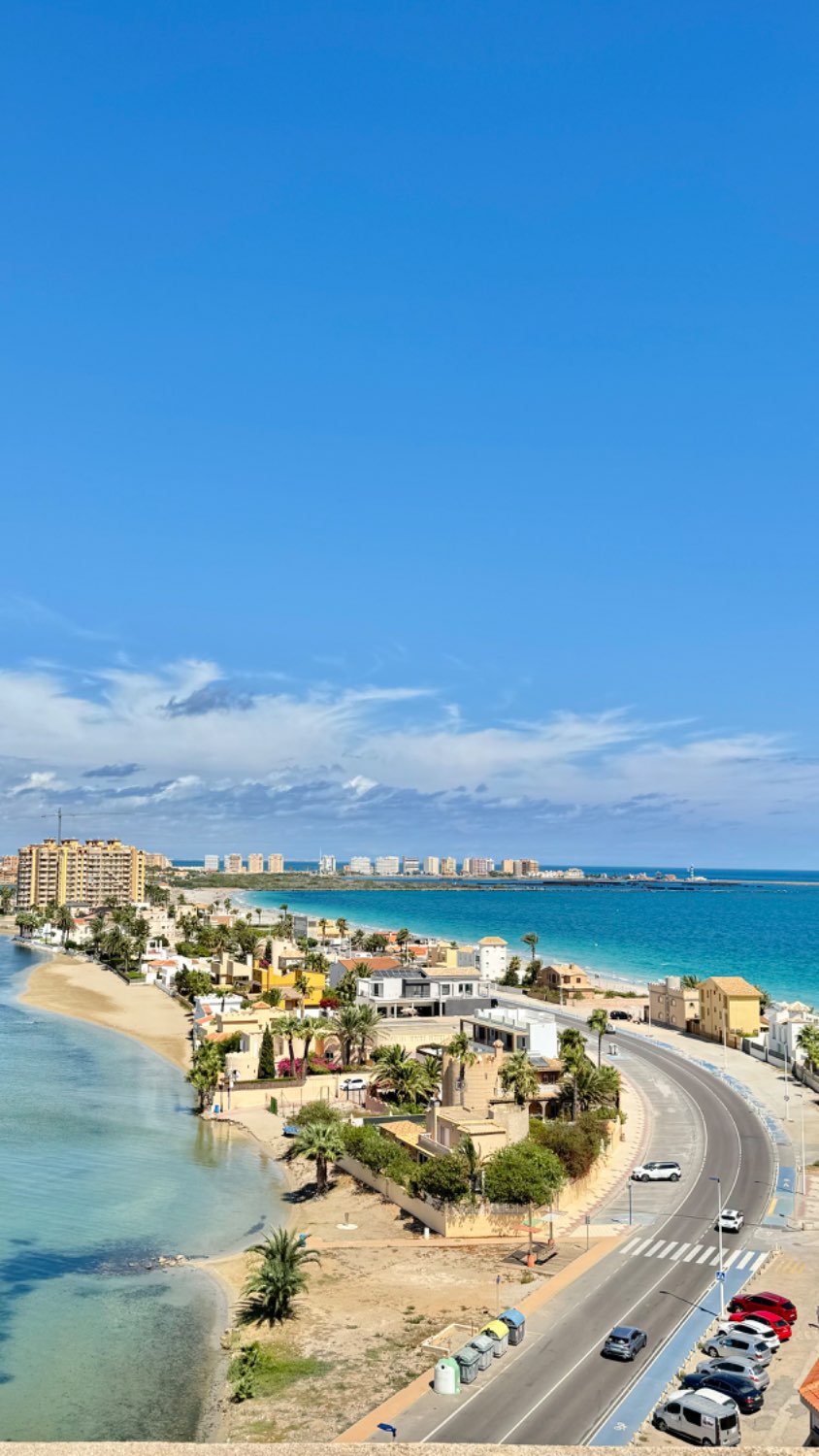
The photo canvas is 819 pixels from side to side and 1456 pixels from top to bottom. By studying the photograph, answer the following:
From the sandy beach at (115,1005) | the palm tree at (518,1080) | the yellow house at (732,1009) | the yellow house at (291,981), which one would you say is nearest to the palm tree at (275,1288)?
the palm tree at (518,1080)

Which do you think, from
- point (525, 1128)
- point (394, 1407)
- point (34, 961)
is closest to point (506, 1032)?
point (525, 1128)

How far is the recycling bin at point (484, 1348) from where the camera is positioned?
3450cm

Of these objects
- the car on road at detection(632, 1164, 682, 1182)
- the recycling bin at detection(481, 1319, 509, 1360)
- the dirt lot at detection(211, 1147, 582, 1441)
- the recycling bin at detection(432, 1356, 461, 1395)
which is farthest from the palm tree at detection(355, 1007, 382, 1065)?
the recycling bin at detection(432, 1356, 461, 1395)

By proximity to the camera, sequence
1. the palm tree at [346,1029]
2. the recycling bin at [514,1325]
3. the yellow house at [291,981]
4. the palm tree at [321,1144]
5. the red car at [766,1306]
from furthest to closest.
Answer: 1. the yellow house at [291,981]
2. the palm tree at [346,1029]
3. the palm tree at [321,1144]
4. the red car at [766,1306]
5. the recycling bin at [514,1325]

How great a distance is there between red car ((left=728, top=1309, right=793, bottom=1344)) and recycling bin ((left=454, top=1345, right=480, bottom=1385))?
9.22 m

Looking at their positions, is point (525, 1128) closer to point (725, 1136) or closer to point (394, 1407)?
point (725, 1136)

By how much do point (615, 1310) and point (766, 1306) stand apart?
5118 millimetres

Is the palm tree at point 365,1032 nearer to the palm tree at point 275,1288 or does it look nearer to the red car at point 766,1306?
the palm tree at point 275,1288

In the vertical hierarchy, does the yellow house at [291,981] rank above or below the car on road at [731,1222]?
above

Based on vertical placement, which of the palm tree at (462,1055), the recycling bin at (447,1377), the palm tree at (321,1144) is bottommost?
the recycling bin at (447,1377)

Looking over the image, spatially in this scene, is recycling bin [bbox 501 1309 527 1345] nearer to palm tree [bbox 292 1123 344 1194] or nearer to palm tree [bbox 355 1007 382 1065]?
palm tree [bbox 292 1123 344 1194]

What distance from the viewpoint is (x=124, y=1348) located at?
38875mm

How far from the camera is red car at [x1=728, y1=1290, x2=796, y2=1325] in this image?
3812 cm

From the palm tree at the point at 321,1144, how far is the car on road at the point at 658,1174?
15.5 meters
